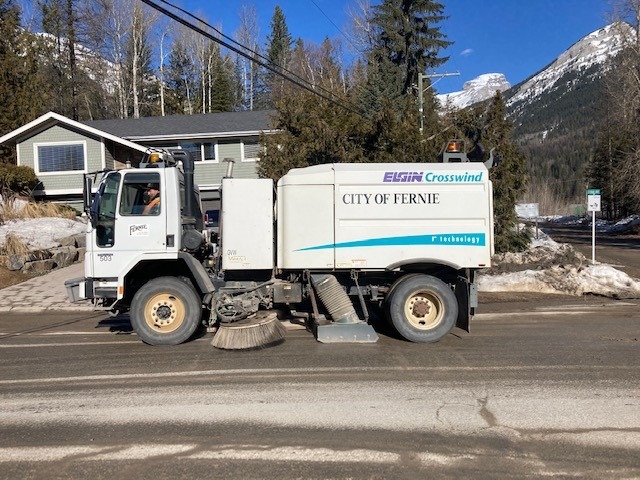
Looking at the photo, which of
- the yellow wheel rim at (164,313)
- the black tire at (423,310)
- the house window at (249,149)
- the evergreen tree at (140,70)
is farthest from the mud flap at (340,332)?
the evergreen tree at (140,70)

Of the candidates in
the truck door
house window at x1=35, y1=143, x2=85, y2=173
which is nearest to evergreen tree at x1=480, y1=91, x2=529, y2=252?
the truck door

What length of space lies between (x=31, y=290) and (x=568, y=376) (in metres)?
13.3

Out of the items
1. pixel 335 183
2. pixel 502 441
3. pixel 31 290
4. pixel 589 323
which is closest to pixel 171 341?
pixel 335 183

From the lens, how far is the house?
26656 millimetres

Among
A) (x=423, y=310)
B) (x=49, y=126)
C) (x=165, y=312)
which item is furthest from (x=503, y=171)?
(x=49, y=126)

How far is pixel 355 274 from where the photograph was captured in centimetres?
820

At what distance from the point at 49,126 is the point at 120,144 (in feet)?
11.6

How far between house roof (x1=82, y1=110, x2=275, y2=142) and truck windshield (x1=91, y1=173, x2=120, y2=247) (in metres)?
19.6

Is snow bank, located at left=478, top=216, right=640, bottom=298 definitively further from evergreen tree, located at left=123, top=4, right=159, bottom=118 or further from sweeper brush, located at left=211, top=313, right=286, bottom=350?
evergreen tree, located at left=123, top=4, right=159, bottom=118

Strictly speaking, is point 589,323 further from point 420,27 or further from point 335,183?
point 420,27

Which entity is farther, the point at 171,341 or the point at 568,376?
the point at 171,341

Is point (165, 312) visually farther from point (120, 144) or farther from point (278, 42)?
point (278, 42)

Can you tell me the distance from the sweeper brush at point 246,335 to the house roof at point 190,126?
2033cm

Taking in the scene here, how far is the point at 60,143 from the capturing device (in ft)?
88.1
